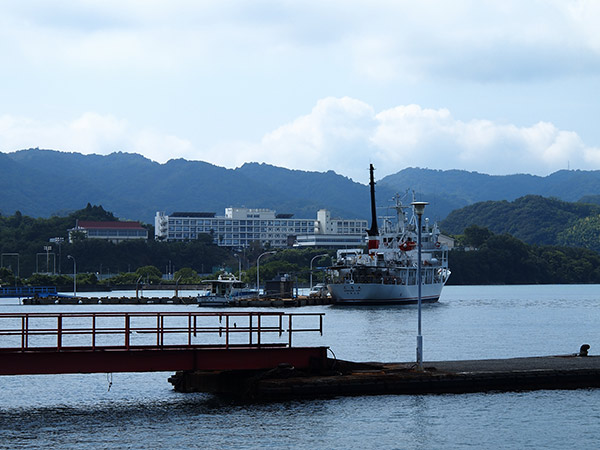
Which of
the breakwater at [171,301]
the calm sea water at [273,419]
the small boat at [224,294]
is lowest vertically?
the breakwater at [171,301]

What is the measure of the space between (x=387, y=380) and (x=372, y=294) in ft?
357

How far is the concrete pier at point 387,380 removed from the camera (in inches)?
1548

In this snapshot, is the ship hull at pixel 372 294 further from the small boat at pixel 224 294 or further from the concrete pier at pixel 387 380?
the concrete pier at pixel 387 380

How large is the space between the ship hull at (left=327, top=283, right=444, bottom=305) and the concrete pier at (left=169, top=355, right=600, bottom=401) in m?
103

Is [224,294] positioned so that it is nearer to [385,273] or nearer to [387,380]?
[385,273]

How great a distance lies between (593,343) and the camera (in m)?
74.9

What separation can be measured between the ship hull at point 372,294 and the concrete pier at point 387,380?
102957 millimetres

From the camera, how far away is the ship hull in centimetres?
14788

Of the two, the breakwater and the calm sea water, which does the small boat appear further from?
the calm sea water

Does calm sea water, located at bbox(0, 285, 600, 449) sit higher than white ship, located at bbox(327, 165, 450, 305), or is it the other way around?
white ship, located at bbox(327, 165, 450, 305)

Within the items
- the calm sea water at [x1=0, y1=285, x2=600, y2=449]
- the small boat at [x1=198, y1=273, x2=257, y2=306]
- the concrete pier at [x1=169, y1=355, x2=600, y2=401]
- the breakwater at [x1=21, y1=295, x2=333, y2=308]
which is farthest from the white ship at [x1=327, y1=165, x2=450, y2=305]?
the concrete pier at [x1=169, y1=355, x2=600, y2=401]

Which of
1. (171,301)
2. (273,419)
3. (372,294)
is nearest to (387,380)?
(273,419)

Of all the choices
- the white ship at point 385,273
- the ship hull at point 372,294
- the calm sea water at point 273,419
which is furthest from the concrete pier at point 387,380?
the white ship at point 385,273

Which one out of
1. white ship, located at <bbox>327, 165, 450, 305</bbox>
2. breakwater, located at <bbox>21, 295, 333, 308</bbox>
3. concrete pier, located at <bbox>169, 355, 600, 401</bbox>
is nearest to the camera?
concrete pier, located at <bbox>169, 355, 600, 401</bbox>
